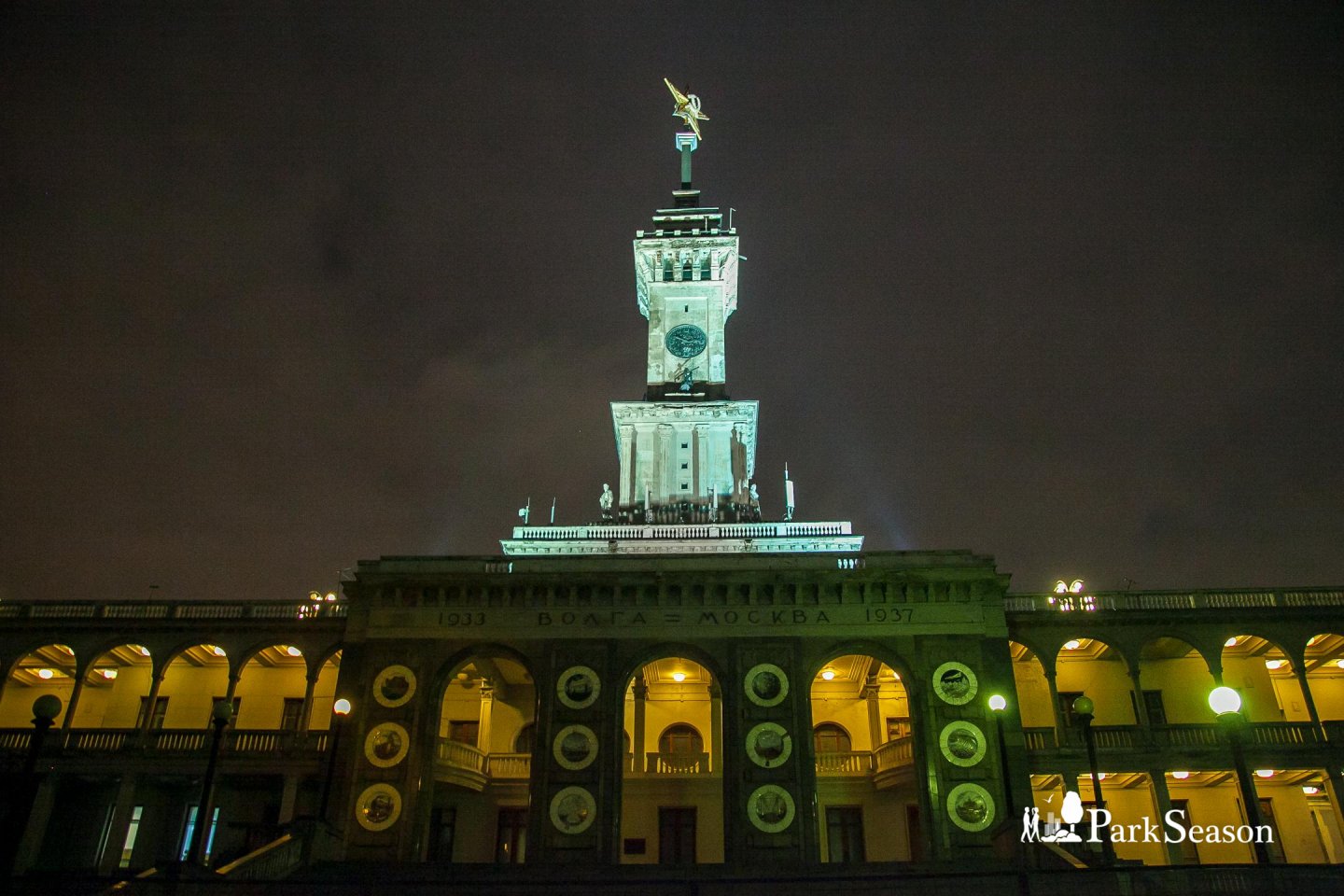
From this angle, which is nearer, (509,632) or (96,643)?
(509,632)

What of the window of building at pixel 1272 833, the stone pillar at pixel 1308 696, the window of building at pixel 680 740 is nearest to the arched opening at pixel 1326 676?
the stone pillar at pixel 1308 696

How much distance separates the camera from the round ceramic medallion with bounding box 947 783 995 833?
31359 millimetres

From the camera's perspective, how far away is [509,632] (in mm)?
35281

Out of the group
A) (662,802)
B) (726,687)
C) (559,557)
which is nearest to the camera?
(726,687)

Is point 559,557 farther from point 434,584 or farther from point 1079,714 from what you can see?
point 1079,714

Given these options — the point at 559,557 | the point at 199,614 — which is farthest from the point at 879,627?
the point at 199,614

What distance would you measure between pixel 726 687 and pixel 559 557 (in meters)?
9.62

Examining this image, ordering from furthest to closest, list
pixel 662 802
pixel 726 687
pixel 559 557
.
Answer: pixel 559 557, pixel 662 802, pixel 726 687

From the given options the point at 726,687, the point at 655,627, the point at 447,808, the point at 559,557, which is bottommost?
the point at 447,808

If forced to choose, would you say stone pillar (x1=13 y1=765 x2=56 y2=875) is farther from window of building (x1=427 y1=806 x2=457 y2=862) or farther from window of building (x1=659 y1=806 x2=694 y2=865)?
window of building (x1=659 y1=806 x2=694 y2=865)

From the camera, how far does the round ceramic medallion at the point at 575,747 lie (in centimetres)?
3316

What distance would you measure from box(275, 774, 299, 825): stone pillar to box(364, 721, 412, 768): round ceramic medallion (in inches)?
155

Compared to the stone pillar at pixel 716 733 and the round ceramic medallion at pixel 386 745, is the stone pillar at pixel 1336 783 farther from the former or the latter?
the round ceramic medallion at pixel 386 745

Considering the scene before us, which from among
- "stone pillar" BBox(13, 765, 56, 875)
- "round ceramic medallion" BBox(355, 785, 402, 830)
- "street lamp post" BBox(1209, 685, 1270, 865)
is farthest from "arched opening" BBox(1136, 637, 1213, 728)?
"stone pillar" BBox(13, 765, 56, 875)
